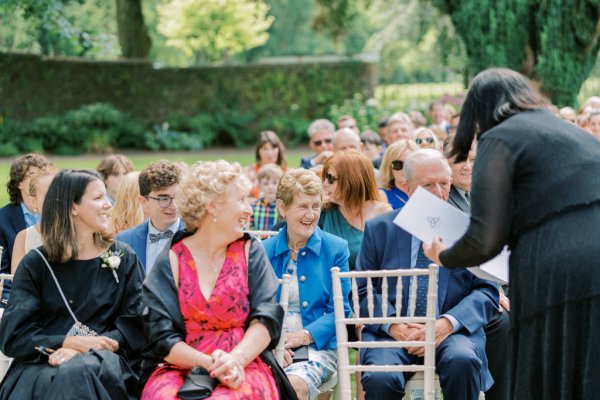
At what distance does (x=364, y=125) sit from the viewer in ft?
74.8

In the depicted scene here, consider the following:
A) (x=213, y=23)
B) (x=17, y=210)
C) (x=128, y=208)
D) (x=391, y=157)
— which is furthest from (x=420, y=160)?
(x=213, y=23)

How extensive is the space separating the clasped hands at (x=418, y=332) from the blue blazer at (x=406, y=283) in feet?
0.31

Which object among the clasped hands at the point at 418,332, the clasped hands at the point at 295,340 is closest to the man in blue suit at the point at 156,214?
the clasped hands at the point at 295,340

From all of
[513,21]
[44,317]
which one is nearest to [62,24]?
[513,21]

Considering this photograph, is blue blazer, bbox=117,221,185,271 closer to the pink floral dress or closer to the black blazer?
the pink floral dress

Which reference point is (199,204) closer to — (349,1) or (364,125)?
(364,125)

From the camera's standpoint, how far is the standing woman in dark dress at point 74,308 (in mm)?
4492

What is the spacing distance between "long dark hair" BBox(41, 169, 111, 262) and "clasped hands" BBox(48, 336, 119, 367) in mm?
418

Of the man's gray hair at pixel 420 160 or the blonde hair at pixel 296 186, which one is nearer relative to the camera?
the man's gray hair at pixel 420 160

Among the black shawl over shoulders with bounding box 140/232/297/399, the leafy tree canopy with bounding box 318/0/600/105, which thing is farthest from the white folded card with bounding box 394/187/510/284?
the leafy tree canopy with bounding box 318/0/600/105

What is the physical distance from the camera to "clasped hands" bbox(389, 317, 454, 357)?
513 centimetres

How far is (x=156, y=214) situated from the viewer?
19.3ft

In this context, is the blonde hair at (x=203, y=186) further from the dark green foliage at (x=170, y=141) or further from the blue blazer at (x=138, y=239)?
the dark green foliage at (x=170, y=141)

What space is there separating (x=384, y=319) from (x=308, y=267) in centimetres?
65
